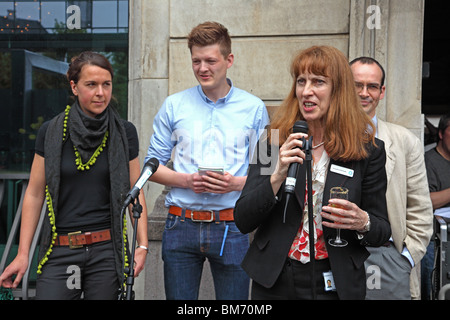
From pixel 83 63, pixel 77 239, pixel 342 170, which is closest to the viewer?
pixel 342 170

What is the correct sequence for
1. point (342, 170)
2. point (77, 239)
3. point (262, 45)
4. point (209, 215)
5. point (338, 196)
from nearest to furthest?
point (338, 196) < point (342, 170) < point (77, 239) < point (209, 215) < point (262, 45)

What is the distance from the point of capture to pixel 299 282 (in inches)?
98.9

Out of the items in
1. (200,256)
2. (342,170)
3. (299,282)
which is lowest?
(200,256)

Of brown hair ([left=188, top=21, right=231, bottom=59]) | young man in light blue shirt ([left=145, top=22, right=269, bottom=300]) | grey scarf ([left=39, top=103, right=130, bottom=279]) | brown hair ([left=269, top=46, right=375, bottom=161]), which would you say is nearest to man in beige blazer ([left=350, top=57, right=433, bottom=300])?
young man in light blue shirt ([left=145, top=22, right=269, bottom=300])

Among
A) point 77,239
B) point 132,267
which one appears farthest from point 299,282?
point 77,239

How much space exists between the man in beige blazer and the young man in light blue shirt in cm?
79

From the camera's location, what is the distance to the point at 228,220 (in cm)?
363

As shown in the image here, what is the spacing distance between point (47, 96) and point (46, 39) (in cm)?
65

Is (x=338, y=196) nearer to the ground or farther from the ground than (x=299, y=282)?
farther from the ground

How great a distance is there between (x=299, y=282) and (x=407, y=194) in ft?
4.86

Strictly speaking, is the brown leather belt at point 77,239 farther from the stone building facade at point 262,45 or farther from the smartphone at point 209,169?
the stone building facade at point 262,45

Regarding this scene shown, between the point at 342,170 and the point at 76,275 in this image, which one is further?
the point at 76,275

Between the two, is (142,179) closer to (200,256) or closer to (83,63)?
(83,63)

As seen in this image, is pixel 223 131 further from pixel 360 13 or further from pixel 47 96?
pixel 47 96
